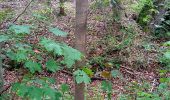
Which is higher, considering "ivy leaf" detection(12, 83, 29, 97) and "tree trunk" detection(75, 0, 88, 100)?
"tree trunk" detection(75, 0, 88, 100)

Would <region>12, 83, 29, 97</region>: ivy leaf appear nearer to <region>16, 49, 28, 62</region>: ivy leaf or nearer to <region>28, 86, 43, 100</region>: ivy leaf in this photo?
<region>28, 86, 43, 100</region>: ivy leaf

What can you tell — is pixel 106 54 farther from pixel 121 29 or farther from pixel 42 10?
pixel 42 10

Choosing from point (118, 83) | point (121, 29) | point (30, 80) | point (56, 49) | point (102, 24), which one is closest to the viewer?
point (56, 49)

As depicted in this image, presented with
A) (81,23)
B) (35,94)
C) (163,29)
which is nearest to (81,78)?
(35,94)

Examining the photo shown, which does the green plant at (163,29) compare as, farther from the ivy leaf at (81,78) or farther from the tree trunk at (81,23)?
the ivy leaf at (81,78)

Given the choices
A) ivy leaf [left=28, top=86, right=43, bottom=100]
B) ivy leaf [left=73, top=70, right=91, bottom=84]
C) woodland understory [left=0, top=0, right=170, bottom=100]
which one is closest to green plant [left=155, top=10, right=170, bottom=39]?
woodland understory [left=0, top=0, right=170, bottom=100]

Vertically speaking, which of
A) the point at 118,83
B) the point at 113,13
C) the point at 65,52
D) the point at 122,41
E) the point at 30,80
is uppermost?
the point at 65,52

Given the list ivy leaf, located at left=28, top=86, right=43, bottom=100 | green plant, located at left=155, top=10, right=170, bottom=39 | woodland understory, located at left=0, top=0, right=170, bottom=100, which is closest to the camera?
ivy leaf, located at left=28, top=86, right=43, bottom=100

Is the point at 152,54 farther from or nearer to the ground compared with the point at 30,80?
nearer to the ground

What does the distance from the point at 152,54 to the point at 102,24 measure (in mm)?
2406

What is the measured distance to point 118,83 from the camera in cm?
914

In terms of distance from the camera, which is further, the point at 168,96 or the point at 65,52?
the point at 168,96

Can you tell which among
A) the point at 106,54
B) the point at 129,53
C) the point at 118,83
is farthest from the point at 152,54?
the point at 118,83

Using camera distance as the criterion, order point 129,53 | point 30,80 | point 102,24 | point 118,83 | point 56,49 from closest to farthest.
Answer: point 56,49 → point 30,80 → point 118,83 → point 129,53 → point 102,24
